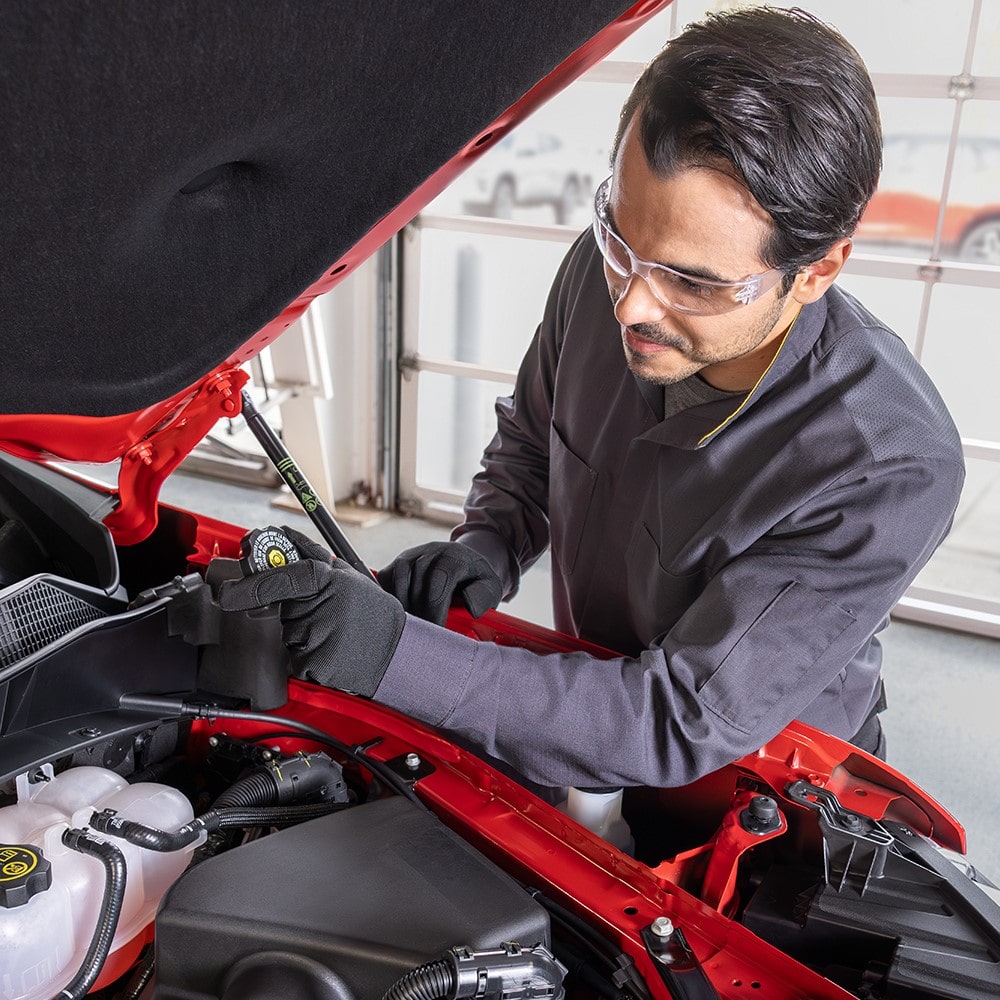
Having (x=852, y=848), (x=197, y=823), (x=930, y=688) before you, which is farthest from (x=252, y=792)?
(x=930, y=688)

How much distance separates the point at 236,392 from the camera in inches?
49.9

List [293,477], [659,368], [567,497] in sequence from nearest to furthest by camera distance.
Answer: [659,368] < [293,477] < [567,497]

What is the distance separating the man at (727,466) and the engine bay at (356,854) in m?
0.10

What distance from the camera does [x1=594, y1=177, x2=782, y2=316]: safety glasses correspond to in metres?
1.24

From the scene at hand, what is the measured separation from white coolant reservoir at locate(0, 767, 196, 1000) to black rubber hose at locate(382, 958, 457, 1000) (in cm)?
34

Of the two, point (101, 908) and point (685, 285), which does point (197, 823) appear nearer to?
point (101, 908)

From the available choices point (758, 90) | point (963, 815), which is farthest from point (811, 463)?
point (963, 815)

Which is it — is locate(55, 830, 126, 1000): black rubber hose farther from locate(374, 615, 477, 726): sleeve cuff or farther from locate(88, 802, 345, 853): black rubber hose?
locate(374, 615, 477, 726): sleeve cuff

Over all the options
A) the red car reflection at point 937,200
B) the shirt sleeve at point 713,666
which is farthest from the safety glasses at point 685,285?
the red car reflection at point 937,200

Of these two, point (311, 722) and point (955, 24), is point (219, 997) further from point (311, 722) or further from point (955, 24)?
point (955, 24)

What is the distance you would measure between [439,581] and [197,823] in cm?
55

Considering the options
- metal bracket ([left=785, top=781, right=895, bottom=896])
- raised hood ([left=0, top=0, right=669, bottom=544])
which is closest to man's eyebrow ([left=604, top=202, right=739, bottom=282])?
raised hood ([left=0, top=0, right=669, bottom=544])

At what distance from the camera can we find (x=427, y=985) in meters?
0.89

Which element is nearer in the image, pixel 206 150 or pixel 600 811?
pixel 206 150
